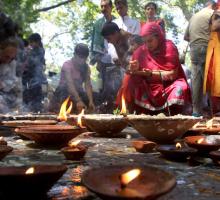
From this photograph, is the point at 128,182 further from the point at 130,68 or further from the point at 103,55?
the point at 103,55

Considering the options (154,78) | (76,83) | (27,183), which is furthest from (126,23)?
(27,183)

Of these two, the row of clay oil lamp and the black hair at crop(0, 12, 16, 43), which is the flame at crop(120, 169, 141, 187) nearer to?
the row of clay oil lamp

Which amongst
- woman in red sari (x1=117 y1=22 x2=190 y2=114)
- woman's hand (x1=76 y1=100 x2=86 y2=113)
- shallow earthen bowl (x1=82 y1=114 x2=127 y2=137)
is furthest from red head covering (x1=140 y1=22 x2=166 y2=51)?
woman's hand (x1=76 y1=100 x2=86 y2=113)

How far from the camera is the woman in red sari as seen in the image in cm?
522

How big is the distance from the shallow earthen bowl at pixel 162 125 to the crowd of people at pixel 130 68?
237cm

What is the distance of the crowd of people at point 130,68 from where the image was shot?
209 inches

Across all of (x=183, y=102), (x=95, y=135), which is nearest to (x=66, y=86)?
(x=183, y=102)

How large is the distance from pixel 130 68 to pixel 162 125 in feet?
8.62

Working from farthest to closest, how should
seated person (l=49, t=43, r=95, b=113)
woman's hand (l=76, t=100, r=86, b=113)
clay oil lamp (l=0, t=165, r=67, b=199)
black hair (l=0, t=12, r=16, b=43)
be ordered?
seated person (l=49, t=43, r=95, b=113) < woman's hand (l=76, t=100, r=86, b=113) < black hair (l=0, t=12, r=16, b=43) < clay oil lamp (l=0, t=165, r=67, b=199)

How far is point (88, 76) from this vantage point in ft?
27.5

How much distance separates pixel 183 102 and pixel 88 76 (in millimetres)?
3772

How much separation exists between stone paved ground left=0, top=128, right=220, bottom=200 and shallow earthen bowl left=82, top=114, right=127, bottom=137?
18 cm

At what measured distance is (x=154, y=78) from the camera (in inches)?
213

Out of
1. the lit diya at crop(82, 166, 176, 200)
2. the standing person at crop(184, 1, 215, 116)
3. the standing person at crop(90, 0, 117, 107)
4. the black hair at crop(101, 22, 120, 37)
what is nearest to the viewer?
the lit diya at crop(82, 166, 176, 200)
